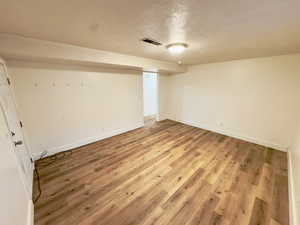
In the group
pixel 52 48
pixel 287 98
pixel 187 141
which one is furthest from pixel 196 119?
Result: pixel 52 48

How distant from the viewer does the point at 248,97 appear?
333 centimetres

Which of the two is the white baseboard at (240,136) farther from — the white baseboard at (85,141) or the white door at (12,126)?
the white door at (12,126)

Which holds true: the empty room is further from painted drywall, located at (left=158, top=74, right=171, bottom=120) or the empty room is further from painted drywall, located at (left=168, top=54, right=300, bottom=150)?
painted drywall, located at (left=158, top=74, right=171, bottom=120)

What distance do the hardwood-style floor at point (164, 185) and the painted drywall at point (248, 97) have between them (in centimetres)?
53

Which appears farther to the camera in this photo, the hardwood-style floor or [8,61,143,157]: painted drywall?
[8,61,143,157]: painted drywall

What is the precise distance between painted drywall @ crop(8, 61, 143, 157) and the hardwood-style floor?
0.42 meters

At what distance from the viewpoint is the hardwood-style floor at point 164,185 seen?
1505 millimetres

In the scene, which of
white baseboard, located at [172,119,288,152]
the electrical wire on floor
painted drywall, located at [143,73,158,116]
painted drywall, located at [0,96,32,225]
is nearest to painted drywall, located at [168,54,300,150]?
white baseboard, located at [172,119,288,152]

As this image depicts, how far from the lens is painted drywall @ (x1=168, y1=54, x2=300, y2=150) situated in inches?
110

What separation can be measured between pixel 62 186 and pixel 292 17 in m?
3.52

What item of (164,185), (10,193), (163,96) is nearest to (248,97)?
(163,96)

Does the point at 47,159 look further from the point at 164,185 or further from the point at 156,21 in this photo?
the point at 156,21

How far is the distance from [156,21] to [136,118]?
3313 millimetres

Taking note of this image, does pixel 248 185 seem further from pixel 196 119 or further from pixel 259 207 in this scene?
pixel 196 119
